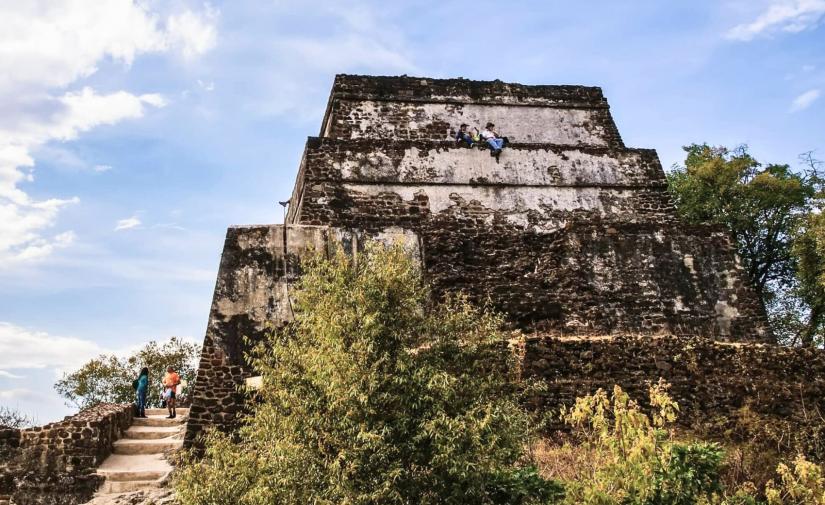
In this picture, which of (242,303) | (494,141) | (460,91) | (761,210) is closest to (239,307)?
(242,303)

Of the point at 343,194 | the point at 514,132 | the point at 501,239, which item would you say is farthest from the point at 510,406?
the point at 514,132

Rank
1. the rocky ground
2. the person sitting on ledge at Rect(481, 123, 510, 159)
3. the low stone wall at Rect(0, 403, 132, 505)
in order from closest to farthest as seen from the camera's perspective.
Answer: the rocky ground, the low stone wall at Rect(0, 403, 132, 505), the person sitting on ledge at Rect(481, 123, 510, 159)

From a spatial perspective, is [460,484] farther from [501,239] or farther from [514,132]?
[514,132]

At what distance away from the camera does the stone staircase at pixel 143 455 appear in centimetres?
798

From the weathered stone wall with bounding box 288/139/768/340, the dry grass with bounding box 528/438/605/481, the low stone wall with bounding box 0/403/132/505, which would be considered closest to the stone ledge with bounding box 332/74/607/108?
the weathered stone wall with bounding box 288/139/768/340

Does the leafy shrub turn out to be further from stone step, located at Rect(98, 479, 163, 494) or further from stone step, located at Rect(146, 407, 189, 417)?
stone step, located at Rect(146, 407, 189, 417)

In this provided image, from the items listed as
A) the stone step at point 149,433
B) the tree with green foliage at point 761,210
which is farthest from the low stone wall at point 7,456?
the tree with green foliage at point 761,210

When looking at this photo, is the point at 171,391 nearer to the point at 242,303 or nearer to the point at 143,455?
the point at 143,455

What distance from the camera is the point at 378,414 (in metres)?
4.79

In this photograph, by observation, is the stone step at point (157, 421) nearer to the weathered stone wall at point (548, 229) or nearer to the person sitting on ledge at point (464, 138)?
the weathered stone wall at point (548, 229)

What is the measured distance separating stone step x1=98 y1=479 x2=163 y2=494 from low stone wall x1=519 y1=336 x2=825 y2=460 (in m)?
4.61

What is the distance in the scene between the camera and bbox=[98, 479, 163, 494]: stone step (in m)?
7.86

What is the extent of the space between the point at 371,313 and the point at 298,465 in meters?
1.20

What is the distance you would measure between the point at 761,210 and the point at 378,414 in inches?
561
